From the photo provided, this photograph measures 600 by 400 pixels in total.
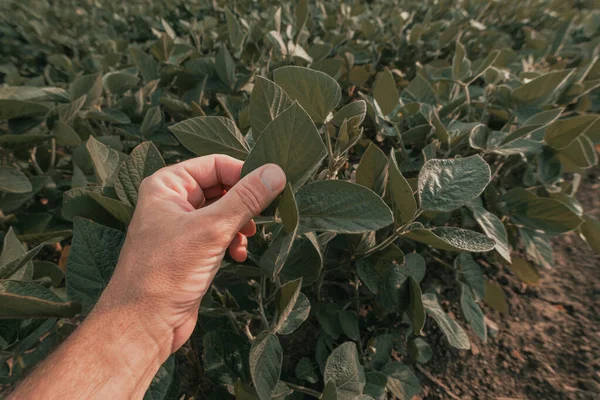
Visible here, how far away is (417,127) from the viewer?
1271 millimetres

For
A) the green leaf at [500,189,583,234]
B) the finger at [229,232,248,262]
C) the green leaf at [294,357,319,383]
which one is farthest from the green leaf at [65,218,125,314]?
the green leaf at [500,189,583,234]

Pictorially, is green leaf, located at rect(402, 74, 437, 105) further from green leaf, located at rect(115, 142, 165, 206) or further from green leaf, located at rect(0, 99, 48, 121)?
green leaf, located at rect(0, 99, 48, 121)

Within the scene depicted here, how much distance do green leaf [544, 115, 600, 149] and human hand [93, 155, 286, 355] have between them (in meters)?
1.11

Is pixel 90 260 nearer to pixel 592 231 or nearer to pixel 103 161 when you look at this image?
pixel 103 161

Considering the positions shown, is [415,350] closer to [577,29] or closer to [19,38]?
[577,29]

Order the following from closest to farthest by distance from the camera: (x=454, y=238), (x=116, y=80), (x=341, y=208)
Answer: (x=341, y=208)
(x=454, y=238)
(x=116, y=80)

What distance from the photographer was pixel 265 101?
0.78 metres

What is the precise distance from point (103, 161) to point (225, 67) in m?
0.75

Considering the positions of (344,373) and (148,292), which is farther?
(344,373)

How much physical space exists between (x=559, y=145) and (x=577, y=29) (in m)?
2.02

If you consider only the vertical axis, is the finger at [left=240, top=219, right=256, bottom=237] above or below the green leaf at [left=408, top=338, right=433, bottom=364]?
above

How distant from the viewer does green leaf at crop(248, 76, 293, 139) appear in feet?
2.52

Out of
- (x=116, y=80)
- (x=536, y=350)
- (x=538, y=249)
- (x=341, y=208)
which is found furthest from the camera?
(x=536, y=350)

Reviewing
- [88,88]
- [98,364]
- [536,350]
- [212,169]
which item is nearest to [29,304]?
[98,364]
